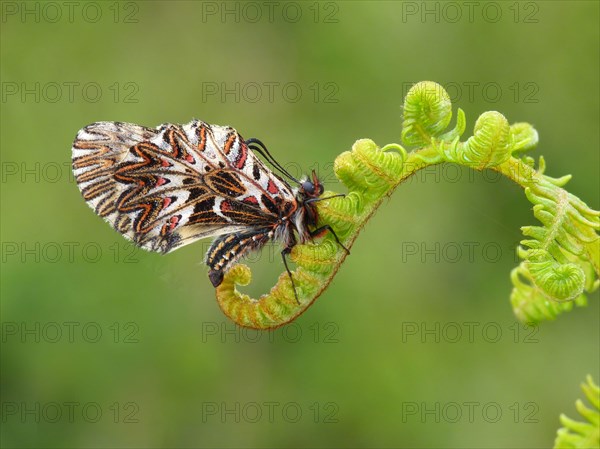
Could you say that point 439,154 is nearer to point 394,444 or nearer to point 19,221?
point 394,444

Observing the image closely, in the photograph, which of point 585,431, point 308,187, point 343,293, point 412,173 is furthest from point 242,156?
point 343,293

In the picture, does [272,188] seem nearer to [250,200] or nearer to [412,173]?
[250,200]

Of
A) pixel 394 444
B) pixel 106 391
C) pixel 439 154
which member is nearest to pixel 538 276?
pixel 439 154

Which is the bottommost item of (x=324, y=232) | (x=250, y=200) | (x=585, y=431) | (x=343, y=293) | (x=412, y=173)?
(x=585, y=431)

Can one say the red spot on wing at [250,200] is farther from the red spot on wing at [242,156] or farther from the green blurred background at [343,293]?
the green blurred background at [343,293]

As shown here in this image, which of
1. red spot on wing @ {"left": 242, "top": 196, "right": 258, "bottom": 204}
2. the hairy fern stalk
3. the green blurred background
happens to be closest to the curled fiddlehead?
the hairy fern stalk

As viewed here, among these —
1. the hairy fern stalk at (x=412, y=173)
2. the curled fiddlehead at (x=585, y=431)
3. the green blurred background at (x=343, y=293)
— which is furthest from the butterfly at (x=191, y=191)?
the green blurred background at (x=343, y=293)

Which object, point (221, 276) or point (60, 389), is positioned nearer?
point (221, 276)
